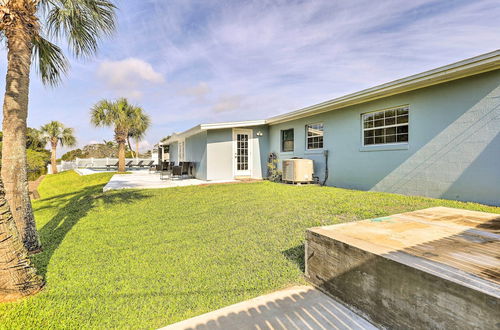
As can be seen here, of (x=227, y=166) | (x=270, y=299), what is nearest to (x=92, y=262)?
(x=270, y=299)

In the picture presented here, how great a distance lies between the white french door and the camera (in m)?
11.6

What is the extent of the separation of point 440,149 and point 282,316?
631cm

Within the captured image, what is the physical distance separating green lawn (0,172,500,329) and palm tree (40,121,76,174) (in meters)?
22.6

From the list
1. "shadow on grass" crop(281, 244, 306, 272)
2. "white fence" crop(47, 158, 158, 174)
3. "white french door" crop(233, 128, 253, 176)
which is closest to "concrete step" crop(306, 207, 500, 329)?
"shadow on grass" crop(281, 244, 306, 272)

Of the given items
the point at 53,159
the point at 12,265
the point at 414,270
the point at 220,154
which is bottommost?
the point at 12,265

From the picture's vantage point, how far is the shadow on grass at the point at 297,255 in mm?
2768

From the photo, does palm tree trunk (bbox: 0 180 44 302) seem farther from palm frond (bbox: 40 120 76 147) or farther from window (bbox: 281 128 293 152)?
palm frond (bbox: 40 120 76 147)

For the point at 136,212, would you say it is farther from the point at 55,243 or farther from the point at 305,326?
the point at 305,326

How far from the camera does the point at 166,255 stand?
10.4ft

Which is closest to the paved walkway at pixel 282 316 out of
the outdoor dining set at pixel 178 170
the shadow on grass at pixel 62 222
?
the shadow on grass at pixel 62 222

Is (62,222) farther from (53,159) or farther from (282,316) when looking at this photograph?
(53,159)

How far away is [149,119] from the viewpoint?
20484 millimetres

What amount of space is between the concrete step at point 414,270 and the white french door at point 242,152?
9209 mm

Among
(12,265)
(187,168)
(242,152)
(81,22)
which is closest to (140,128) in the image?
(187,168)
